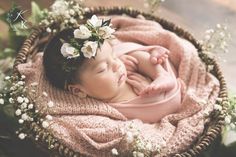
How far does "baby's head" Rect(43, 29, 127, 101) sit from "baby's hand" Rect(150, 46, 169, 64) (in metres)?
0.11

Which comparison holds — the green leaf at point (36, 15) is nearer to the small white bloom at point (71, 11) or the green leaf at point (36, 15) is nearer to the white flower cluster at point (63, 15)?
the white flower cluster at point (63, 15)

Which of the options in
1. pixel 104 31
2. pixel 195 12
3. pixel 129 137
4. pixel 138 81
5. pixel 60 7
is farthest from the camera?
pixel 195 12

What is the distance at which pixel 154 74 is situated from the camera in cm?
144

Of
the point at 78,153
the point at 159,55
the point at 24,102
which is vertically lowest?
the point at 78,153

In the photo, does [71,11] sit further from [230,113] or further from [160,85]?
[230,113]

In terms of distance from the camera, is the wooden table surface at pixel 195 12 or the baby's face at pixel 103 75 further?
the wooden table surface at pixel 195 12

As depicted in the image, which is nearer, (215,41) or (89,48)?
(89,48)

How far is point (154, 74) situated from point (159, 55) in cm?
6

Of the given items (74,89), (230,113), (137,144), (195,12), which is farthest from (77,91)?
(195,12)

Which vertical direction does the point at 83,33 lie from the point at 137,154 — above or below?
above

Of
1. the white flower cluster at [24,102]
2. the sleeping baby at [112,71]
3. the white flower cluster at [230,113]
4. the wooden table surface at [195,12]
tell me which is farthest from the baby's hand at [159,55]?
the wooden table surface at [195,12]

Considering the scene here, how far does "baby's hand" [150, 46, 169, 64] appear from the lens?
1.44m

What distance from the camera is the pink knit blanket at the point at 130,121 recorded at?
126 cm

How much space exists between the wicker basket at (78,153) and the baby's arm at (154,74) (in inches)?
5.9
